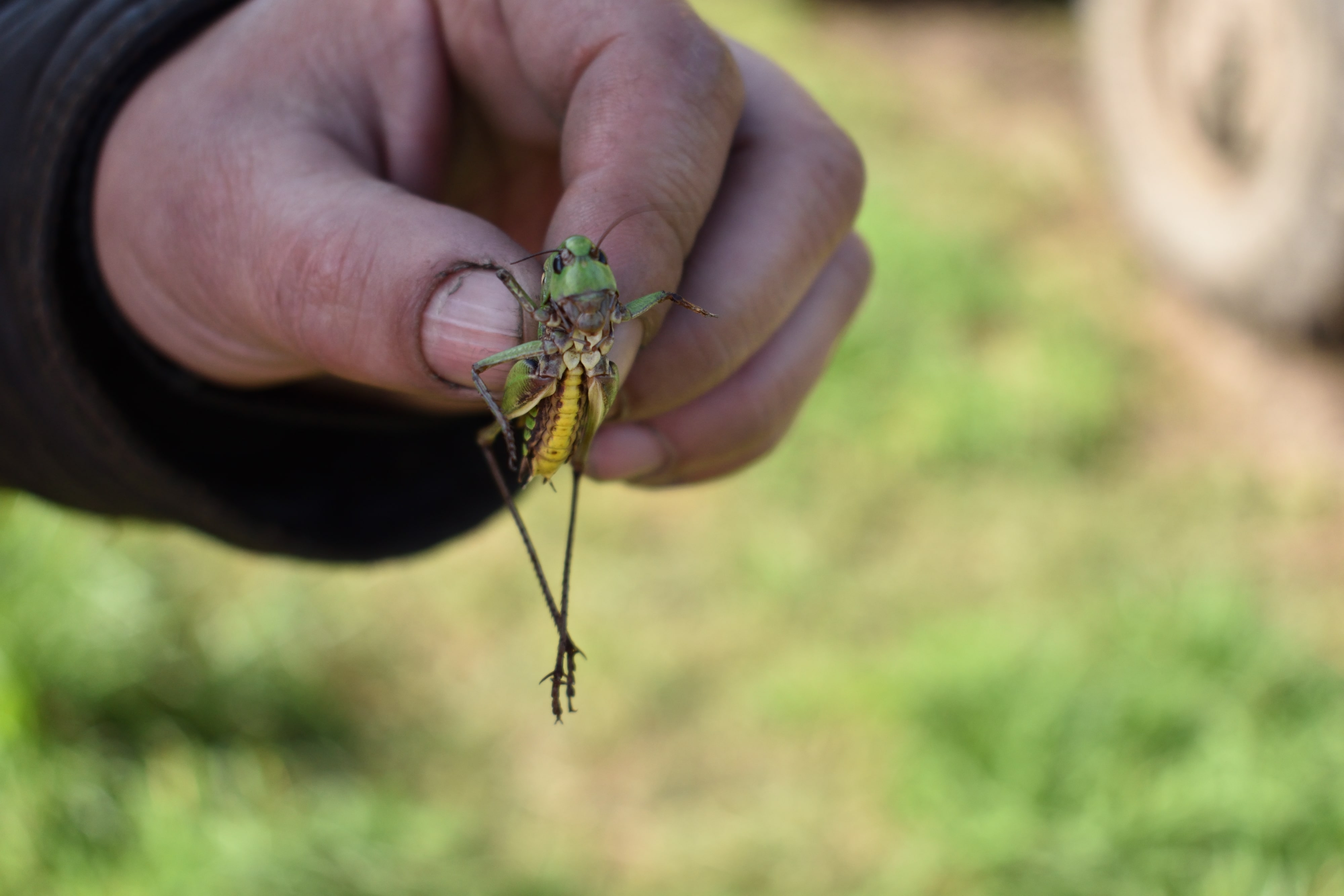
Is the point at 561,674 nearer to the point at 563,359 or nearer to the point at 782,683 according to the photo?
the point at 563,359

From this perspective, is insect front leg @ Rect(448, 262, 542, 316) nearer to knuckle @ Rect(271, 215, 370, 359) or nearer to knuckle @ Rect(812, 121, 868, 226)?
knuckle @ Rect(271, 215, 370, 359)

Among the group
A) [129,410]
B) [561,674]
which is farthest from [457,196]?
[561,674]

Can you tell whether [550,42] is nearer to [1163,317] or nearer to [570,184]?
[570,184]

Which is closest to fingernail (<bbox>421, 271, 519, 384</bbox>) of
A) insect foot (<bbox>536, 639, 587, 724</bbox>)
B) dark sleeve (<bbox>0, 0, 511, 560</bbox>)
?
insect foot (<bbox>536, 639, 587, 724</bbox>)

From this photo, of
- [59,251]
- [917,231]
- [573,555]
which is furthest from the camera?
[917,231]

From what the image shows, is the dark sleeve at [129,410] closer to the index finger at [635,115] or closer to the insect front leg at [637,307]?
the index finger at [635,115]

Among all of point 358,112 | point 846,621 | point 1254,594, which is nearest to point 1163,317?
point 1254,594

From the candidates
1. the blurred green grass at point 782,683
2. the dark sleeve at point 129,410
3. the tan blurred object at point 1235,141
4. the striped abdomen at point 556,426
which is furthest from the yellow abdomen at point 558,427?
the tan blurred object at point 1235,141
